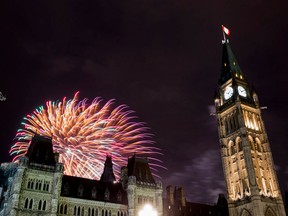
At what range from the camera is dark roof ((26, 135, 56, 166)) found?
204 ft

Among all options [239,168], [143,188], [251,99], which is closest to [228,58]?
[251,99]

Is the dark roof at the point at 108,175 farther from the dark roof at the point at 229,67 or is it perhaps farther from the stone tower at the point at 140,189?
the dark roof at the point at 229,67

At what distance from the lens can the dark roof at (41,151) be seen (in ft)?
204

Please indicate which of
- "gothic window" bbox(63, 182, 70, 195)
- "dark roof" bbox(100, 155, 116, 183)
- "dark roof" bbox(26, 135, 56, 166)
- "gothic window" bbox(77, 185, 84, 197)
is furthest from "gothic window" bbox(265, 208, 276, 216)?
"dark roof" bbox(26, 135, 56, 166)

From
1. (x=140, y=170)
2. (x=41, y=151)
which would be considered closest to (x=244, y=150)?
(x=140, y=170)

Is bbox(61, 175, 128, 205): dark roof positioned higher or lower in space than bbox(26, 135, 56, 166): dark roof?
lower

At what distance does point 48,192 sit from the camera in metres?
59.0

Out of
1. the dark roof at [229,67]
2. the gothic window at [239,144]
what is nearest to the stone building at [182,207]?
the gothic window at [239,144]

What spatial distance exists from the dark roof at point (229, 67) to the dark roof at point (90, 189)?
52575mm

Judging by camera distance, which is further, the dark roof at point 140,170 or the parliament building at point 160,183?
the dark roof at point 140,170

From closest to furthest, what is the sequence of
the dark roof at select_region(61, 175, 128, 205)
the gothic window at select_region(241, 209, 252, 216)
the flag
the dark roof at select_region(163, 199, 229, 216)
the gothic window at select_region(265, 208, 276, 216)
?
the dark roof at select_region(61, 175, 128, 205) → the gothic window at select_region(265, 208, 276, 216) → the gothic window at select_region(241, 209, 252, 216) → the dark roof at select_region(163, 199, 229, 216) → the flag

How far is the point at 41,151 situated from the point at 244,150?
50.8 m

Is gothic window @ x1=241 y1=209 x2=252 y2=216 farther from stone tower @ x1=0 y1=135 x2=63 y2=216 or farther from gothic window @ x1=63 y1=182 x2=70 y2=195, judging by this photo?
stone tower @ x1=0 y1=135 x2=63 y2=216

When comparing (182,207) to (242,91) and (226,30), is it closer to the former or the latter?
(242,91)
